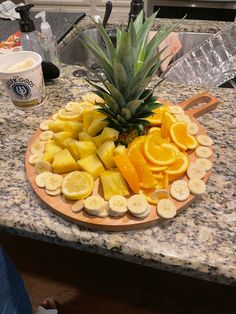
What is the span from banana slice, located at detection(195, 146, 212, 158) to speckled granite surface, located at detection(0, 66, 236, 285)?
0.15ft

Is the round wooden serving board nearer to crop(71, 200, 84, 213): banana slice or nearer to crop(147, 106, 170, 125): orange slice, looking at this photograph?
crop(71, 200, 84, 213): banana slice

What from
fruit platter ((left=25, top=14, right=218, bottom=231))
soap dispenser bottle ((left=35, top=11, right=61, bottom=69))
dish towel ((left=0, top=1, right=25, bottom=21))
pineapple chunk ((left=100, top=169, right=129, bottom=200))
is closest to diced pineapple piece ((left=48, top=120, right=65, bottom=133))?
fruit platter ((left=25, top=14, right=218, bottom=231))

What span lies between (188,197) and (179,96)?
1.55ft

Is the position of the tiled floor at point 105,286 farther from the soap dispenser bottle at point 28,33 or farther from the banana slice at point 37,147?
the soap dispenser bottle at point 28,33

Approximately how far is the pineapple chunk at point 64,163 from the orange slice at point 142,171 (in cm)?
14

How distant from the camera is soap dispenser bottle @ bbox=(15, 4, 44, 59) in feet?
3.17

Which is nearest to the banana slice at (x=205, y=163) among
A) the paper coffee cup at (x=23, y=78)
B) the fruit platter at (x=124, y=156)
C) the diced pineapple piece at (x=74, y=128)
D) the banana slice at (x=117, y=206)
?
the fruit platter at (x=124, y=156)

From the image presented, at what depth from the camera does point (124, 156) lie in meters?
0.64

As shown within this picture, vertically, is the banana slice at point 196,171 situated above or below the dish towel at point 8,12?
below

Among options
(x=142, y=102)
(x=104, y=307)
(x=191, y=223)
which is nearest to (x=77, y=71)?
(x=142, y=102)

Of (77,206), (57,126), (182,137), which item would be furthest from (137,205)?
(57,126)

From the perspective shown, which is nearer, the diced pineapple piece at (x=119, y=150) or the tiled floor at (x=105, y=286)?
the diced pineapple piece at (x=119, y=150)

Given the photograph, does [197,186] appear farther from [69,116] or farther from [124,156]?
[69,116]

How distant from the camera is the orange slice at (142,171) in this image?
2.03 feet
